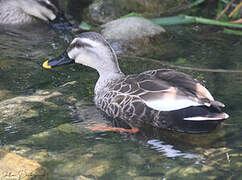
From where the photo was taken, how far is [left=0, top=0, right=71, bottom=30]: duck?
9.33 meters

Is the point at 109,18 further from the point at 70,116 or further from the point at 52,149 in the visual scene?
the point at 52,149

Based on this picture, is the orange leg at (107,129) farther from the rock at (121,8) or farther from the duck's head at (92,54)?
the rock at (121,8)

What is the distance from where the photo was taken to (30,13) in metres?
10.0

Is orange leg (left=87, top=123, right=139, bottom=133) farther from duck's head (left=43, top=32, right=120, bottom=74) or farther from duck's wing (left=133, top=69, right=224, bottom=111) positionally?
duck's head (left=43, top=32, right=120, bottom=74)

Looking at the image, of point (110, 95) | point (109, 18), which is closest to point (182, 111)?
point (110, 95)

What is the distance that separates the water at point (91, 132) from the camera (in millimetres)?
4711

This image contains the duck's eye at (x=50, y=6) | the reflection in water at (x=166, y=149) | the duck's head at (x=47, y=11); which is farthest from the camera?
the duck's eye at (x=50, y=6)

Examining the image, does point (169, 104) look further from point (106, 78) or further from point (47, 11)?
point (47, 11)

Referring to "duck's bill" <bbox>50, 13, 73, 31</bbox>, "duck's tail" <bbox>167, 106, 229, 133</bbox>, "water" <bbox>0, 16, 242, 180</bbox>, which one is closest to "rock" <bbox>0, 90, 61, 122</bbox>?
"water" <bbox>0, 16, 242, 180</bbox>

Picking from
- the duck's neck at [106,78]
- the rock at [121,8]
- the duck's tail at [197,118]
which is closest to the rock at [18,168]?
the duck's tail at [197,118]

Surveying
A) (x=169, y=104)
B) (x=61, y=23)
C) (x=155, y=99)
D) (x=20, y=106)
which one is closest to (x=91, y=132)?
(x=155, y=99)

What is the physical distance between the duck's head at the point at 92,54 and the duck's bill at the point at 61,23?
2650 millimetres

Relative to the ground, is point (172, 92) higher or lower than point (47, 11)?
higher

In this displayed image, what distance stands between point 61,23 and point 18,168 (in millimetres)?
5194
